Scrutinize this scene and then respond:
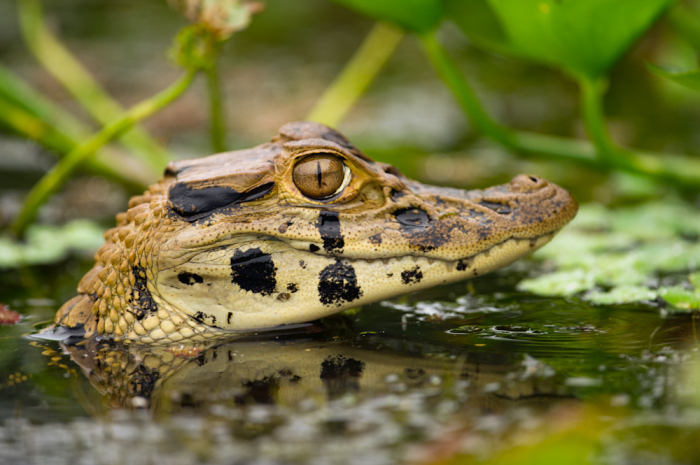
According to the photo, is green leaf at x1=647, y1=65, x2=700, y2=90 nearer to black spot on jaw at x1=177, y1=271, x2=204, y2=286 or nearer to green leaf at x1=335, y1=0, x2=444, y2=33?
green leaf at x1=335, y1=0, x2=444, y2=33

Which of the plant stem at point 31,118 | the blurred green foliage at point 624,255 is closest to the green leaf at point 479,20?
the blurred green foliage at point 624,255

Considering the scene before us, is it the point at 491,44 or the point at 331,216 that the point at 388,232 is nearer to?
the point at 331,216

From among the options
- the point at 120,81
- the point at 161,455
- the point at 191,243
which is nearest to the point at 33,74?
the point at 120,81

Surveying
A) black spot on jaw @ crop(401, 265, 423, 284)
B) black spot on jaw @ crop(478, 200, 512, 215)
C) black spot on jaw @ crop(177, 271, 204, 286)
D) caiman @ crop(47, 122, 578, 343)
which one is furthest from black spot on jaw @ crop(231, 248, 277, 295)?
black spot on jaw @ crop(478, 200, 512, 215)

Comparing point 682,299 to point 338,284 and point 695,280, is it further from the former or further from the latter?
point 338,284

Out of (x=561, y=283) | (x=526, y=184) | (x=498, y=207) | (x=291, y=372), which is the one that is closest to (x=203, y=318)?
(x=291, y=372)

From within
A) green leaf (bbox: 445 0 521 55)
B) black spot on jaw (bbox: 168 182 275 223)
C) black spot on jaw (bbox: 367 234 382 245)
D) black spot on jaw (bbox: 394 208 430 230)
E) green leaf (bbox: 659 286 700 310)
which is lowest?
green leaf (bbox: 659 286 700 310)
